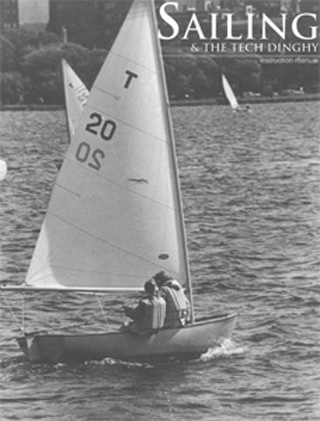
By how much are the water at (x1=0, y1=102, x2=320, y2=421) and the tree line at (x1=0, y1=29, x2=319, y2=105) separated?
45.6m

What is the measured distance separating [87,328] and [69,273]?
3482 millimetres

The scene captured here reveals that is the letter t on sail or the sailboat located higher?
the letter t on sail

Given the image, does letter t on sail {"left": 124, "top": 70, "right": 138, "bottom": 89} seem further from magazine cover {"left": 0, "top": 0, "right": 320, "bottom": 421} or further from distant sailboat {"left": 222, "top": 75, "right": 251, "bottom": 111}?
distant sailboat {"left": 222, "top": 75, "right": 251, "bottom": 111}

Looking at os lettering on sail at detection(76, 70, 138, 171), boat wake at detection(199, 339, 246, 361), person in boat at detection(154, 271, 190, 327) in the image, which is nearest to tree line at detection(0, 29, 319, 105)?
boat wake at detection(199, 339, 246, 361)

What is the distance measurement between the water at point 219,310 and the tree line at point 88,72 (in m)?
45.6

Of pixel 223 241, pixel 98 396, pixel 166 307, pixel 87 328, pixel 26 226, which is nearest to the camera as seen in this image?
pixel 98 396

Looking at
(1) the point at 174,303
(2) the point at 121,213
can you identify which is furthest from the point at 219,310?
(1) the point at 174,303

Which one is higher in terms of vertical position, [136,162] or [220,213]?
[136,162]

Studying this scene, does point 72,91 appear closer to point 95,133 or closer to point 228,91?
point 95,133

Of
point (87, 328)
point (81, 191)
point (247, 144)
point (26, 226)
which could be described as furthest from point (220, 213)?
point (247, 144)

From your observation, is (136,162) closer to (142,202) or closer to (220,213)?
(142,202)

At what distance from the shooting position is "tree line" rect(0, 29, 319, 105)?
4594 inches

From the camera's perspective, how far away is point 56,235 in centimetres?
2769

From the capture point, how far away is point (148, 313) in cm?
2648
